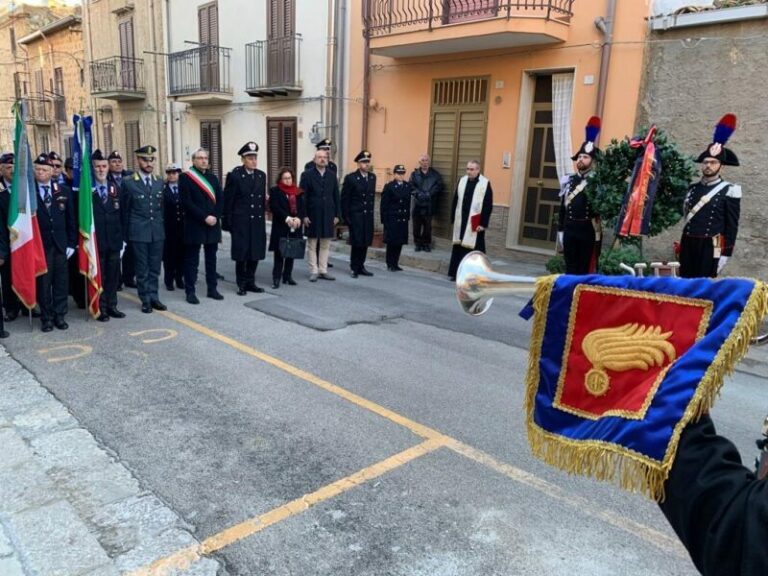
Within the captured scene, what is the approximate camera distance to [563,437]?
1.63 m

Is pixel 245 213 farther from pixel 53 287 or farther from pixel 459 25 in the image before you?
pixel 459 25

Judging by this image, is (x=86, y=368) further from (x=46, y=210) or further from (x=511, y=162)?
(x=511, y=162)

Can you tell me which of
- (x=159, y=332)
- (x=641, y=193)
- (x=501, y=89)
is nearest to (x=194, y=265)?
(x=159, y=332)

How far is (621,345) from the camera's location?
1.49 metres

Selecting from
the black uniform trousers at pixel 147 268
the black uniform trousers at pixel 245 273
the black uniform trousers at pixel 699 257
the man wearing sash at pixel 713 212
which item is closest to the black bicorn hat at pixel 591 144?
the man wearing sash at pixel 713 212

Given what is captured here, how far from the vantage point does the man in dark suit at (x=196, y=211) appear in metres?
7.51

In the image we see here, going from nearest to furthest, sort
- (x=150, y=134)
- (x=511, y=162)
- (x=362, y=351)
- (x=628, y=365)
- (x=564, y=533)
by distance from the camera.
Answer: (x=628, y=365), (x=564, y=533), (x=362, y=351), (x=511, y=162), (x=150, y=134)

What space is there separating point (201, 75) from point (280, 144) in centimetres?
393

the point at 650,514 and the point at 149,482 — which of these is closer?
the point at 650,514

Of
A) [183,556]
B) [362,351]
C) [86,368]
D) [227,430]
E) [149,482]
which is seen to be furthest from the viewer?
[362,351]

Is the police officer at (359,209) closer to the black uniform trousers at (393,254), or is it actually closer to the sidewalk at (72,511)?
the black uniform trousers at (393,254)

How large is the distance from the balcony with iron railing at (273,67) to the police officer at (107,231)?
27.5ft

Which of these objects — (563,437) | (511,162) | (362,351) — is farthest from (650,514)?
(511,162)

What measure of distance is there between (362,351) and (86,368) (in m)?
2.40
